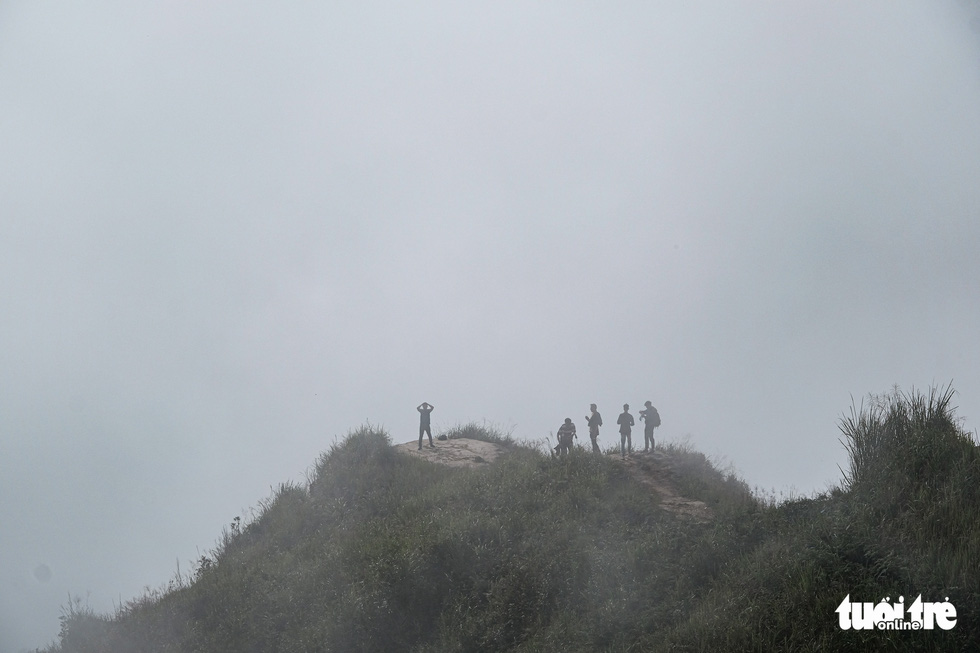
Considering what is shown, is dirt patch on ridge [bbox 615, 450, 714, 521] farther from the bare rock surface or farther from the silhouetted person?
the bare rock surface

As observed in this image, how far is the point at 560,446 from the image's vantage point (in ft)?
61.8

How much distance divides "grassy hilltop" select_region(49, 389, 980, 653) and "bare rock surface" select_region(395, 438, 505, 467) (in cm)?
124

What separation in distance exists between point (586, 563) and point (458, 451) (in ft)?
31.4

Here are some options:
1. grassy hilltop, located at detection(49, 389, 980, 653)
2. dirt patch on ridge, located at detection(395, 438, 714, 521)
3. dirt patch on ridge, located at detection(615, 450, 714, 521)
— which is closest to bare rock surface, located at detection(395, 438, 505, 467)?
dirt patch on ridge, located at detection(395, 438, 714, 521)

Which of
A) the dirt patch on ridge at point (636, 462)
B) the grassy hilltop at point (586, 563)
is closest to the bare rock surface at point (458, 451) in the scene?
the dirt patch on ridge at point (636, 462)

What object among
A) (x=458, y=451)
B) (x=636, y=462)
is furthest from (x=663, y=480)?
(x=458, y=451)

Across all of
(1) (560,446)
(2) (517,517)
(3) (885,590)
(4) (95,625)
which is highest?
(1) (560,446)

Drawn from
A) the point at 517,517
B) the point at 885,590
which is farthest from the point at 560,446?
the point at 885,590

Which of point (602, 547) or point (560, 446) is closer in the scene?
point (602, 547)

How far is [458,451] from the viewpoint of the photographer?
2141 cm

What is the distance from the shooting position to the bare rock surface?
2014 cm

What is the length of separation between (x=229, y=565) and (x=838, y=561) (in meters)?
14.3

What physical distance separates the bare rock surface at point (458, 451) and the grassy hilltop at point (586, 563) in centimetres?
124

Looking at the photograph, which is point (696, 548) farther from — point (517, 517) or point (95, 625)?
point (95, 625)
